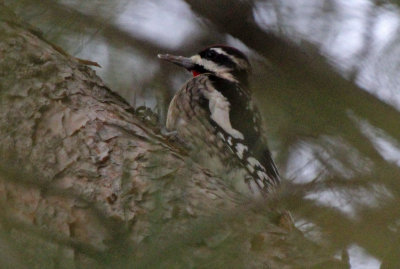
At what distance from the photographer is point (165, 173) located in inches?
67.2

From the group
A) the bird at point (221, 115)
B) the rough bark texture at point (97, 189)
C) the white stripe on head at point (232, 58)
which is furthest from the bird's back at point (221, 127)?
the rough bark texture at point (97, 189)

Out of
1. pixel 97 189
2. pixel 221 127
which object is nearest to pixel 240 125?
pixel 221 127

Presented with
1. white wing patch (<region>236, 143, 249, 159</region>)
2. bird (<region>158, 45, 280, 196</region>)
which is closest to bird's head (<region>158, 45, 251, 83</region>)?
bird (<region>158, 45, 280, 196</region>)

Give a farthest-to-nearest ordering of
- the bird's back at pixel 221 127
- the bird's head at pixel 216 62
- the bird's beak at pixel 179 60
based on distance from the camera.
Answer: the bird's head at pixel 216 62 → the bird's beak at pixel 179 60 → the bird's back at pixel 221 127

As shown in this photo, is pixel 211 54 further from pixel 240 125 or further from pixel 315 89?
pixel 315 89

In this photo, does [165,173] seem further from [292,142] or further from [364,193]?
[364,193]

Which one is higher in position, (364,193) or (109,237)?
(364,193)

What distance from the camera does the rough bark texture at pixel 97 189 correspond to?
1.14 m

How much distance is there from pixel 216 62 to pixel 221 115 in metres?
0.44

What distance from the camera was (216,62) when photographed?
9.95 ft

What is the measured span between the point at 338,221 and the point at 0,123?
1.15 meters

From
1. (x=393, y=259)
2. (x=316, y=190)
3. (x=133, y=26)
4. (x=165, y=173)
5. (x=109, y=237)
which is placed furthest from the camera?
(x=133, y=26)

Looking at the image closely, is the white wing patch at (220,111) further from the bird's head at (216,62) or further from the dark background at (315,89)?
the dark background at (315,89)

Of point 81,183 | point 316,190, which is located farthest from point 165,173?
point 316,190
